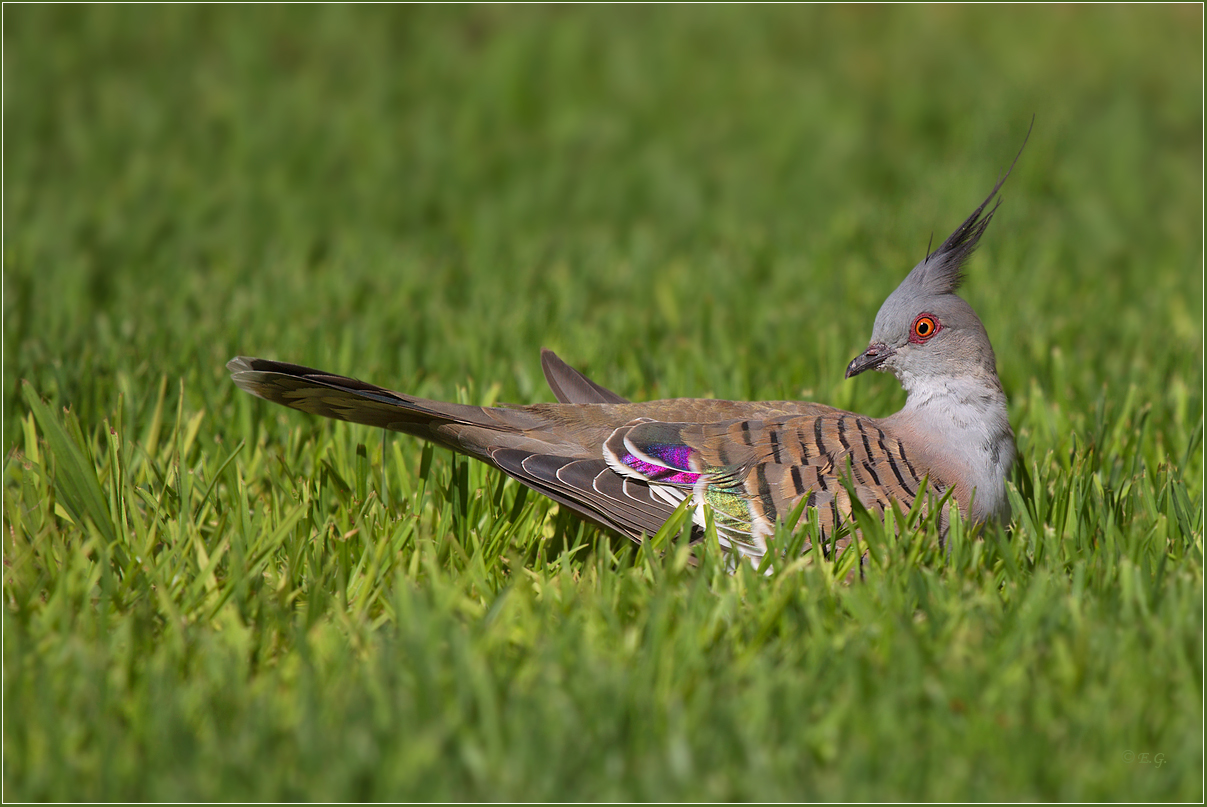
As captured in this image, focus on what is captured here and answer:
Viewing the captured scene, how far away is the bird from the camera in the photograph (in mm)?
3408

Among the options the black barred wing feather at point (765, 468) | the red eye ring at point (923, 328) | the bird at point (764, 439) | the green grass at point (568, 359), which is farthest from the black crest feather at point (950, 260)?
the green grass at point (568, 359)

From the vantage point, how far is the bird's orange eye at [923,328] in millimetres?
3695

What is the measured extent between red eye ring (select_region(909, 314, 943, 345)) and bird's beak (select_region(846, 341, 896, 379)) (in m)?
0.09

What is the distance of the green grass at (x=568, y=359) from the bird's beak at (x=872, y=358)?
0.70 meters

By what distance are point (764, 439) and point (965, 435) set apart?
26.8 inches

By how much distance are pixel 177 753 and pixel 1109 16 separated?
1235 cm

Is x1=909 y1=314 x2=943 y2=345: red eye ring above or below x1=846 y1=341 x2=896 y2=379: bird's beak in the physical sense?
above

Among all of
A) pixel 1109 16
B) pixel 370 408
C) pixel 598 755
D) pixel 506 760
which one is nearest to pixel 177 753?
pixel 506 760

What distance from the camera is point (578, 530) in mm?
3832

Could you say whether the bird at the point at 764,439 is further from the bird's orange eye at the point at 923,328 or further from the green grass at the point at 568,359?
the green grass at the point at 568,359

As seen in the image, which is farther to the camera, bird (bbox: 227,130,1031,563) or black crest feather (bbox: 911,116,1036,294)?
black crest feather (bbox: 911,116,1036,294)

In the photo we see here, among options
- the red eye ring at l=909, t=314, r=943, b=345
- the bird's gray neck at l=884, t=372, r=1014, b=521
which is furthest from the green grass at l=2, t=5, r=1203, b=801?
the red eye ring at l=909, t=314, r=943, b=345

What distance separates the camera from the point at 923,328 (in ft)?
12.2

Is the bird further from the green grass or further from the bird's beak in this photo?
the green grass
